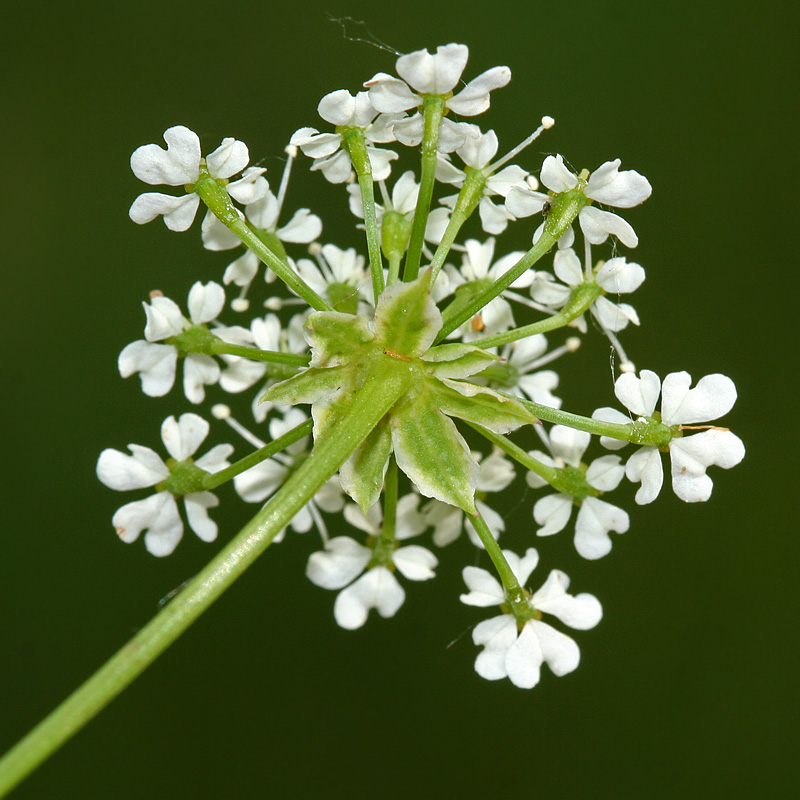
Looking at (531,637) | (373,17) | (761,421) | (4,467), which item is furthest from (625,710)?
(373,17)

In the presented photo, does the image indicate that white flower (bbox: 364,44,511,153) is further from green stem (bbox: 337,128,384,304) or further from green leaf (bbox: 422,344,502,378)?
green leaf (bbox: 422,344,502,378)

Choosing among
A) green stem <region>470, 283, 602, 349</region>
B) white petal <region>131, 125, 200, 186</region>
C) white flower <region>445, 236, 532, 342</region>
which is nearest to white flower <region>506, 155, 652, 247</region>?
green stem <region>470, 283, 602, 349</region>

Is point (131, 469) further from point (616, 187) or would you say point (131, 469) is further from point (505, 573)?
point (616, 187)

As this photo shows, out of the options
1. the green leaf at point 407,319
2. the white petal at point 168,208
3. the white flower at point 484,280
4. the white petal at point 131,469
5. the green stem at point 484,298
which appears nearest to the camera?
the green leaf at point 407,319

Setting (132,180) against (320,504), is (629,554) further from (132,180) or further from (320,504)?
(132,180)

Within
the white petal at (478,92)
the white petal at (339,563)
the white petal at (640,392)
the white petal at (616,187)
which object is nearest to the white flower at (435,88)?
the white petal at (478,92)

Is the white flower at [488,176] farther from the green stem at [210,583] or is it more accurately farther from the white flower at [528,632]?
the white flower at [528,632]
